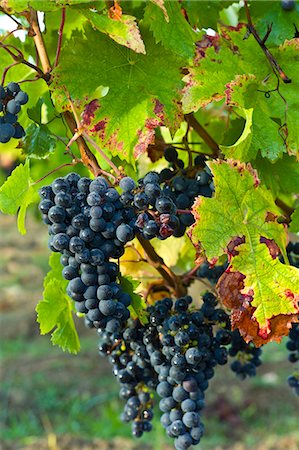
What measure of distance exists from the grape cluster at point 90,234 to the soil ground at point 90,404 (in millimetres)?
2992

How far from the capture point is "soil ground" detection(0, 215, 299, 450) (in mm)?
4141

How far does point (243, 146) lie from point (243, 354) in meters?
0.54

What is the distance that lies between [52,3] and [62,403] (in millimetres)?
4292

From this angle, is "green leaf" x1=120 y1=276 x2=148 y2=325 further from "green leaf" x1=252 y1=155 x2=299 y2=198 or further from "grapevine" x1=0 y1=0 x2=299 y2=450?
"green leaf" x1=252 y1=155 x2=299 y2=198

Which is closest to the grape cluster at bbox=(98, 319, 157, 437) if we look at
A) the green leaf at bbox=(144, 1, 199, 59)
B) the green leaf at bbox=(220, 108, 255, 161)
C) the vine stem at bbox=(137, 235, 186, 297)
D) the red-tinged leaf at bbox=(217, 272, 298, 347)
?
the vine stem at bbox=(137, 235, 186, 297)

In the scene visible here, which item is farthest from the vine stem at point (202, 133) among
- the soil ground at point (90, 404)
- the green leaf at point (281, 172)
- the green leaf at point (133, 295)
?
the soil ground at point (90, 404)

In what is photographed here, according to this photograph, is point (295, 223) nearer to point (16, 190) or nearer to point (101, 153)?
point (101, 153)

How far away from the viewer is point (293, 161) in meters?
1.20

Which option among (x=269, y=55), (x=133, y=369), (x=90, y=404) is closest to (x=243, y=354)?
(x=133, y=369)

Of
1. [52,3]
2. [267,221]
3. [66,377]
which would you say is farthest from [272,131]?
[66,377]

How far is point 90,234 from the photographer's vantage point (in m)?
0.95

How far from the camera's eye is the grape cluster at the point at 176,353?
114cm

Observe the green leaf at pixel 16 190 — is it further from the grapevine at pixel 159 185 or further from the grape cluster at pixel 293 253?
the grape cluster at pixel 293 253

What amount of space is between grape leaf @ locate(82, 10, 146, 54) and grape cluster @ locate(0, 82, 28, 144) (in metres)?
0.18
